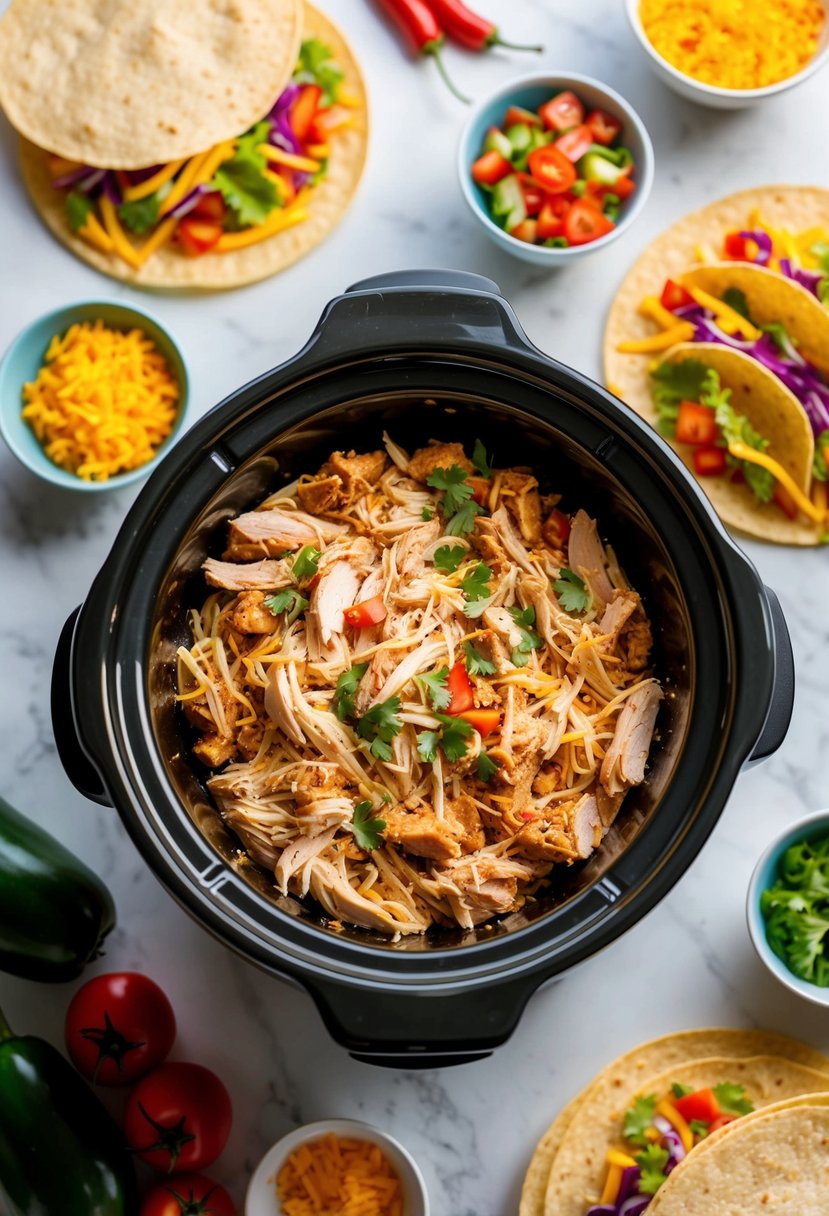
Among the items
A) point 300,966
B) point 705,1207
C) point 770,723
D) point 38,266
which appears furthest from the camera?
point 38,266

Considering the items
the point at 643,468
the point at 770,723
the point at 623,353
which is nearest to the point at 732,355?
the point at 623,353

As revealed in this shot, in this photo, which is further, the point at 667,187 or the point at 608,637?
the point at 667,187

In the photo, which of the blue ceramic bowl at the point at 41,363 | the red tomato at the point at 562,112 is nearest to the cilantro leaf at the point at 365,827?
the blue ceramic bowl at the point at 41,363

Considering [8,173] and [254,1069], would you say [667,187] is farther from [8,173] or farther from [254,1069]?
[254,1069]

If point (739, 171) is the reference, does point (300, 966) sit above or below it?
below

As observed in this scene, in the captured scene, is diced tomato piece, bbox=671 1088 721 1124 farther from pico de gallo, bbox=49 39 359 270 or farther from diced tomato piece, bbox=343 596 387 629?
pico de gallo, bbox=49 39 359 270

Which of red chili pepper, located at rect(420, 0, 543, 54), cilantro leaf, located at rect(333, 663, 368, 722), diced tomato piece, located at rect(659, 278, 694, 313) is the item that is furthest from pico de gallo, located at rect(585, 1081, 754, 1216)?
red chili pepper, located at rect(420, 0, 543, 54)

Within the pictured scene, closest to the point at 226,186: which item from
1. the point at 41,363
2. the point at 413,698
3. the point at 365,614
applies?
the point at 41,363
